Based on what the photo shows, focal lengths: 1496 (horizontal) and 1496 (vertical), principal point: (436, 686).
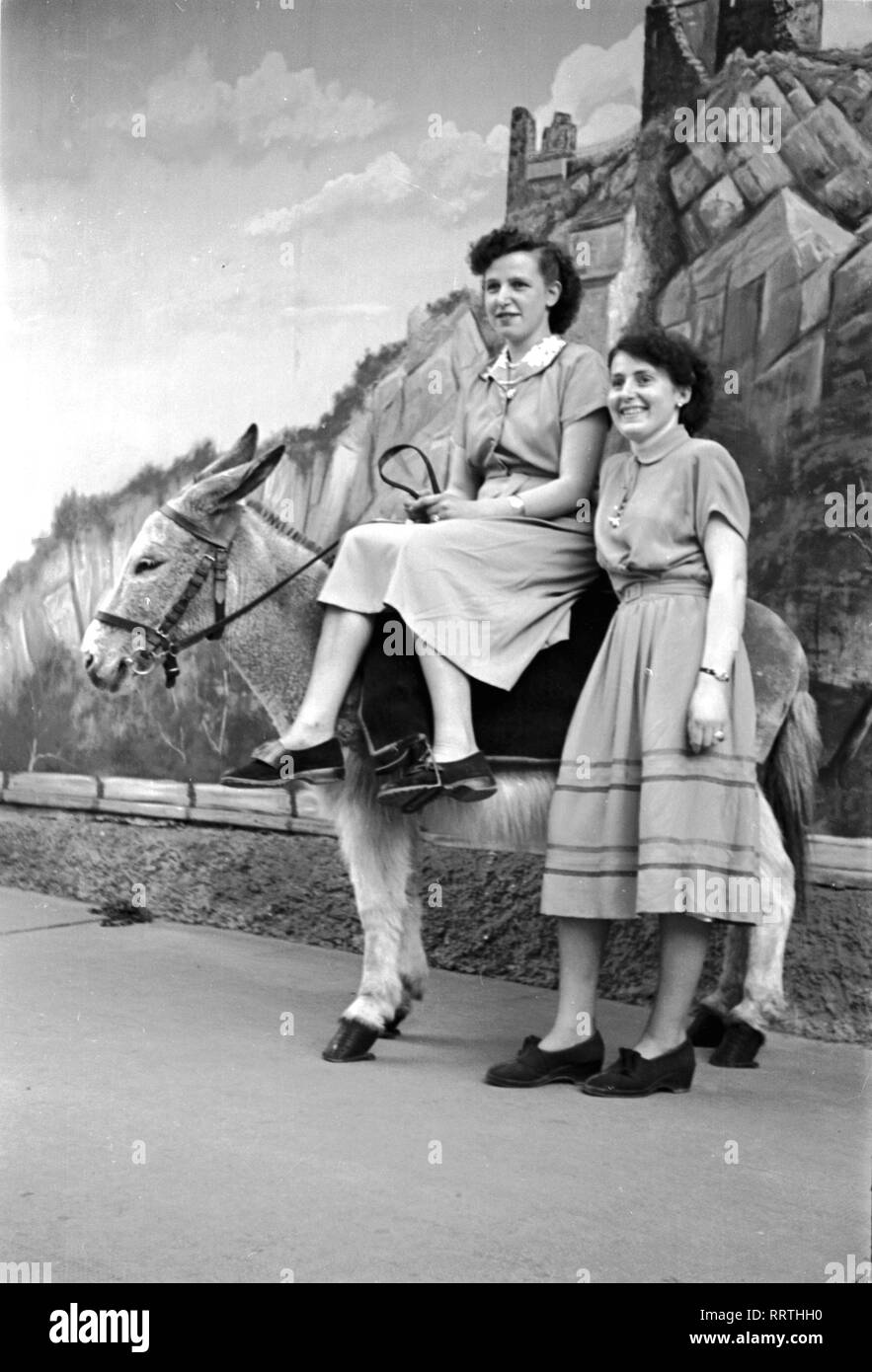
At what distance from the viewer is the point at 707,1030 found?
4633 mm

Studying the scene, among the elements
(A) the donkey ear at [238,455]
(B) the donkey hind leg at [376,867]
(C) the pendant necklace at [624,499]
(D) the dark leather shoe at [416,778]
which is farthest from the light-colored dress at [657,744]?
(A) the donkey ear at [238,455]

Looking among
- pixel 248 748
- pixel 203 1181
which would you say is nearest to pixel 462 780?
pixel 203 1181

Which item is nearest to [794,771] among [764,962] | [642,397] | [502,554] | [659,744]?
[764,962]

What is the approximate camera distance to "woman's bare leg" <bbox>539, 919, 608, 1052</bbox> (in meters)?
4.20

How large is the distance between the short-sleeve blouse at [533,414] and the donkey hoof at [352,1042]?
1.61m

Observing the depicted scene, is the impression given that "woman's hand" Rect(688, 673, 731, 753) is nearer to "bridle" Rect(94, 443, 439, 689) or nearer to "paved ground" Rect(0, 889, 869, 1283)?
"paved ground" Rect(0, 889, 869, 1283)

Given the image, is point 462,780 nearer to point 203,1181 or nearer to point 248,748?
point 203,1181

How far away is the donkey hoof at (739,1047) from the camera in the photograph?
173 inches

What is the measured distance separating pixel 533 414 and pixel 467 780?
1156 millimetres

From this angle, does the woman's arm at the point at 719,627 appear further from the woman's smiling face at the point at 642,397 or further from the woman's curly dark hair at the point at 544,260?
the woman's curly dark hair at the point at 544,260

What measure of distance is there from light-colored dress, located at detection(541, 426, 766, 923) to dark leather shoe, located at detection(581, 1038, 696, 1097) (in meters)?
0.40

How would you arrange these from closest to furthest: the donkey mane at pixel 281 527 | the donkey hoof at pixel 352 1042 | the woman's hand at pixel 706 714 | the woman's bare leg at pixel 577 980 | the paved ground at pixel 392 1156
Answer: the paved ground at pixel 392 1156, the woman's hand at pixel 706 714, the woman's bare leg at pixel 577 980, the donkey hoof at pixel 352 1042, the donkey mane at pixel 281 527

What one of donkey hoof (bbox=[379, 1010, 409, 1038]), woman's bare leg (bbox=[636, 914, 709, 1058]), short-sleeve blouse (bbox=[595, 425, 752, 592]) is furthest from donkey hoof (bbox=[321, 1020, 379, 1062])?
short-sleeve blouse (bbox=[595, 425, 752, 592])

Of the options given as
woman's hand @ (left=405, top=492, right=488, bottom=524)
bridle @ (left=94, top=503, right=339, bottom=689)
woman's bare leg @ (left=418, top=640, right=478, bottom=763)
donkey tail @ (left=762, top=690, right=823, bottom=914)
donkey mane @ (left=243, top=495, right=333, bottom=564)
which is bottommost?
donkey tail @ (left=762, top=690, right=823, bottom=914)
